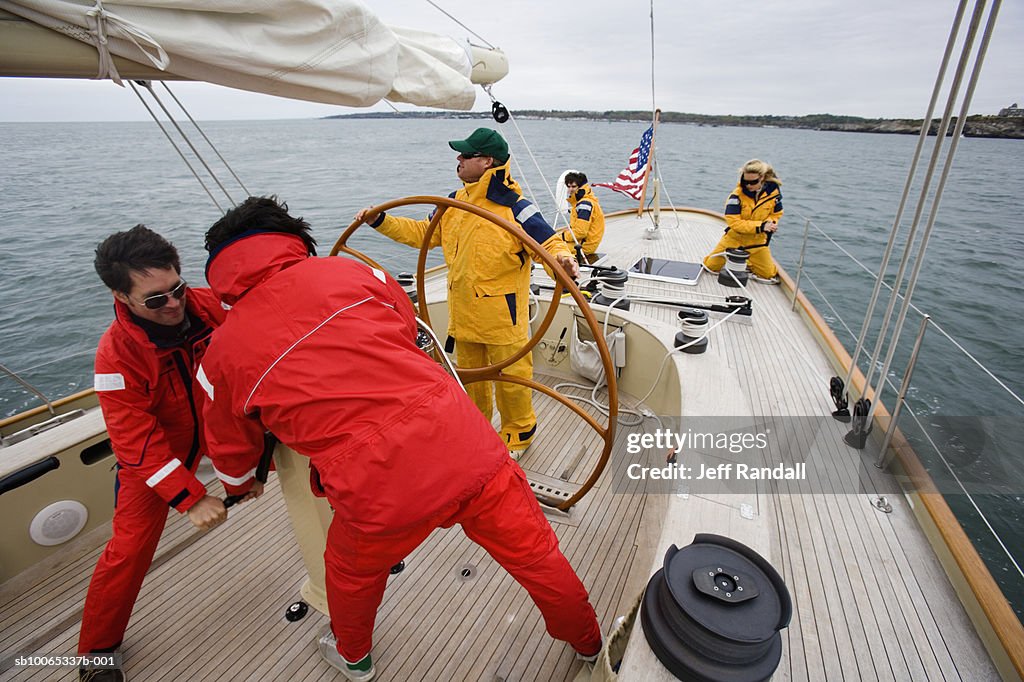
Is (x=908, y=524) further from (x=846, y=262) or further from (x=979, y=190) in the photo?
(x=979, y=190)

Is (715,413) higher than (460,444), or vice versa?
(460,444)

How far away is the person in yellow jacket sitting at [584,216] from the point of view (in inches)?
190

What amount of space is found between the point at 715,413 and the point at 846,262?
10.9m

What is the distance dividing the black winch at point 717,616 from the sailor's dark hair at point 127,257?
1.67m

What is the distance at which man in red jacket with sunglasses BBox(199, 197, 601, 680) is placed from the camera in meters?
1.13

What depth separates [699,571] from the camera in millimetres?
1214

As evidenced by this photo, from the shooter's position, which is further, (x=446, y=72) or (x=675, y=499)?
(x=446, y=72)

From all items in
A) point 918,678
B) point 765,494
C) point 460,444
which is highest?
point 460,444

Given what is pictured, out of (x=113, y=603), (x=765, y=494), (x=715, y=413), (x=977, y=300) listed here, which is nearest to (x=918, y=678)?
(x=765, y=494)

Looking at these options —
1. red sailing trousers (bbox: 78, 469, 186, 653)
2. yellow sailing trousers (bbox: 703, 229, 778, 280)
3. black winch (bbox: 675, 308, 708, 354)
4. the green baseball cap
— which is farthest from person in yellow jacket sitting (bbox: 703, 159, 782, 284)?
red sailing trousers (bbox: 78, 469, 186, 653)

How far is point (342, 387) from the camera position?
3.71ft

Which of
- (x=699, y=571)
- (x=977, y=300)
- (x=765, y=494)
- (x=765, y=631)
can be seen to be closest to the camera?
(x=765, y=631)

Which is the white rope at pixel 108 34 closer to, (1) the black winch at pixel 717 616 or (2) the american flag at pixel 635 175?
(1) the black winch at pixel 717 616

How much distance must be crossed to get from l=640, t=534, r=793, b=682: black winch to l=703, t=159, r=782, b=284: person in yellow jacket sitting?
4.03 meters
